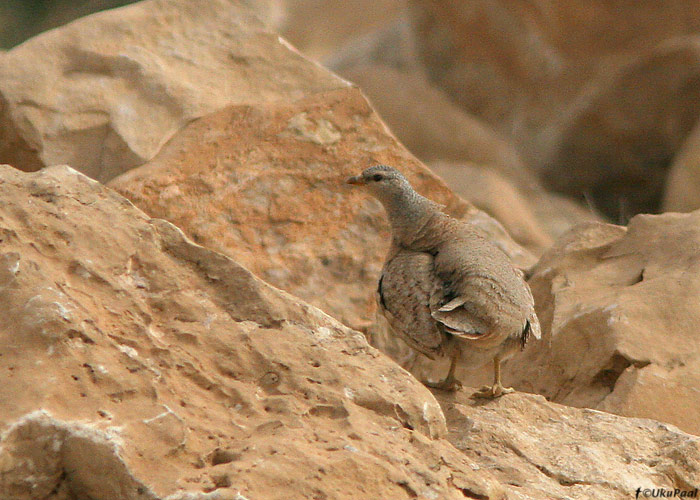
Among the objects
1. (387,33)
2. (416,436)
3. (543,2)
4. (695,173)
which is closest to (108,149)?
(416,436)

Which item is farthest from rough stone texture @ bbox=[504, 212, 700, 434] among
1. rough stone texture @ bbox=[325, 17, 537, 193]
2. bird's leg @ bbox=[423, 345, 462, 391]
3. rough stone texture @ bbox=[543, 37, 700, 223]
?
rough stone texture @ bbox=[325, 17, 537, 193]

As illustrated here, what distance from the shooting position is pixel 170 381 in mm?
4324

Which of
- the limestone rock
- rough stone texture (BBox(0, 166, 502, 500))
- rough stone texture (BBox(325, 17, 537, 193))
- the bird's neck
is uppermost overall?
rough stone texture (BBox(0, 166, 502, 500))

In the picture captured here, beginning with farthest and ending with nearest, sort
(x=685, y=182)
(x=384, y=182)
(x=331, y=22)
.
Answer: (x=331, y=22)
(x=685, y=182)
(x=384, y=182)

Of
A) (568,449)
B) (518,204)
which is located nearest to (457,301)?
(568,449)

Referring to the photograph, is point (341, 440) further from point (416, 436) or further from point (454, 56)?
point (454, 56)

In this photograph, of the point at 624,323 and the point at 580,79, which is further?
the point at 580,79

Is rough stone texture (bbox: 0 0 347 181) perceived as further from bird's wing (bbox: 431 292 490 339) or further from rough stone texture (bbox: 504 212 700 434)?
bird's wing (bbox: 431 292 490 339)

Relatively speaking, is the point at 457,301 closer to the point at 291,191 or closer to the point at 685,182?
the point at 291,191

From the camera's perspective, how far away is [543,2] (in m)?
17.8

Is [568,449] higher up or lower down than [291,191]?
higher up

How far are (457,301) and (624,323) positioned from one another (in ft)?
4.83

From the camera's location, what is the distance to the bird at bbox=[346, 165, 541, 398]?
582 cm

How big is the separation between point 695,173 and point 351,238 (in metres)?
7.26
